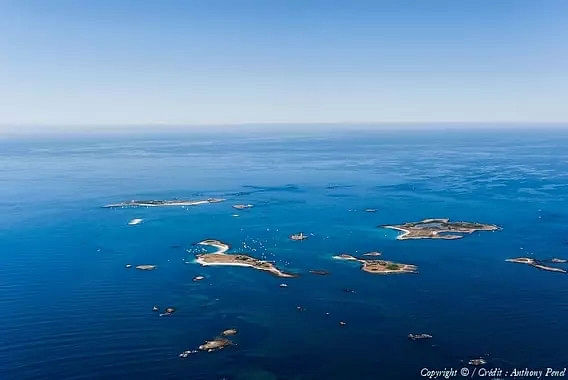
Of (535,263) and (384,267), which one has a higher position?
(535,263)

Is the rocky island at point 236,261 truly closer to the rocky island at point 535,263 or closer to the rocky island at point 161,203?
the rocky island at point 535,263

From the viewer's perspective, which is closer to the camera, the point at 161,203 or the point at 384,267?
the point at 384,267

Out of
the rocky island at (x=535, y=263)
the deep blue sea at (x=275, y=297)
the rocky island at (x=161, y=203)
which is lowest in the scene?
the deep blue sea at (x=275, y=297)

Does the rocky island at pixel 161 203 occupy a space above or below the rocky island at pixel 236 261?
above

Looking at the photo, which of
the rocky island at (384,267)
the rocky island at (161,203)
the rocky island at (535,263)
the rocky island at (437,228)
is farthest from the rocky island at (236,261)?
the rocky island at (161,203)

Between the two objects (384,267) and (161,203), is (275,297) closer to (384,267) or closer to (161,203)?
(384,267)

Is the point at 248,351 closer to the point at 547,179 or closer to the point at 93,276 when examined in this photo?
the point at 93,276

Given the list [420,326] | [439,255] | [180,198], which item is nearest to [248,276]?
[420,326]

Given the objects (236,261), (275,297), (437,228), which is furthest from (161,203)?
(437,228)
